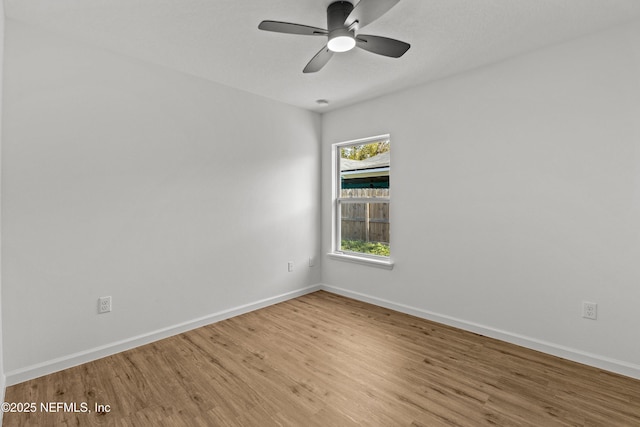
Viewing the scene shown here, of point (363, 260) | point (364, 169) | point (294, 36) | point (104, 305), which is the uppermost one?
point (294, 36)

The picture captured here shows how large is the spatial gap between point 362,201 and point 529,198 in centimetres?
186

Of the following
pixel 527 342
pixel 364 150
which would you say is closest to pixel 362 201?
pixel 364 150

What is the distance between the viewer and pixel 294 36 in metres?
2.38

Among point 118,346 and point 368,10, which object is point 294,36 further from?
point 118,346

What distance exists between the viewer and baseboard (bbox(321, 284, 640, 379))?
2.30 meters

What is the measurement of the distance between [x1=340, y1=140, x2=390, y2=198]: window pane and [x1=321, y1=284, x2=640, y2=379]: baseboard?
4.28ft

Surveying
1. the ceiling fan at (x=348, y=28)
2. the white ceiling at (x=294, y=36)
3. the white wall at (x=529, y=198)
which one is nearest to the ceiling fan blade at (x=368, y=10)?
the ceiling fan at (x=348, y=28)

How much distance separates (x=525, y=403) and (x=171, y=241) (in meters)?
Answer: 2.99

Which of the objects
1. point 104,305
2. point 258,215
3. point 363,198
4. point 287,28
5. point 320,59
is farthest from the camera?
point 363,198

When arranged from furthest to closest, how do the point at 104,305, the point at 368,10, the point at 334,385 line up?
the point at 104,305
the point at 334,385
the point at 368,10

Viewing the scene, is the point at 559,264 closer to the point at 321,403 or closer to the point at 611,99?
the point at 611,99

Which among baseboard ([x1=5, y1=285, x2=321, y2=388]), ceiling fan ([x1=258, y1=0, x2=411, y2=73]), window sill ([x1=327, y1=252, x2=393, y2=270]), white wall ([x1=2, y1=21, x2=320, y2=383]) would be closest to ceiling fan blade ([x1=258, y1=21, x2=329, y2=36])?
ceiling fan ([x1=258, y1=0, x2=411, y2=73])

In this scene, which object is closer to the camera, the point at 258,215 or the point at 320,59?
the point at 320,59

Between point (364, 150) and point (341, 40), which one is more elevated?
point (341, 40)
